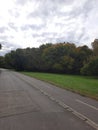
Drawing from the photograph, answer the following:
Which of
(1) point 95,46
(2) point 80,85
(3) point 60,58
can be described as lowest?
(2) point 80,85

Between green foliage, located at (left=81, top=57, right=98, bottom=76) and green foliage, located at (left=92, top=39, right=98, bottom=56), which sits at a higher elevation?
green foliage, located at (left=92, top=39, right=98, bottom=56)

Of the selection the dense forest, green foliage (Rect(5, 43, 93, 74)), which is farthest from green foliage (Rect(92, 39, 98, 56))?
green foliage (Rect(5, 43, 93, 74))

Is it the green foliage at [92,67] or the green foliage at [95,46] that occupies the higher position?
the green foliage at [95,46]

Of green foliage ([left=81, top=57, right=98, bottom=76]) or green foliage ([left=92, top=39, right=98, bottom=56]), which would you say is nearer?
green foliage ([left=81, top=57, right=98, bottom=76])

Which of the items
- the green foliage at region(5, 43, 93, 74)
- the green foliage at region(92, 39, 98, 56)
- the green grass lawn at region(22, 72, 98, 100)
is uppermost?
the green foliage at region(92, 39, 98, 56)

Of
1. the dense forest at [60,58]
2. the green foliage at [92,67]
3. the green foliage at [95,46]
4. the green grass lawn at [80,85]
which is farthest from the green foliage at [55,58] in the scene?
the green grass lawn at [80,85]

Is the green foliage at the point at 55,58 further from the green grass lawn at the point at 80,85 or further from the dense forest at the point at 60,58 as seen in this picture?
the green grass lawn at the point at 80,85

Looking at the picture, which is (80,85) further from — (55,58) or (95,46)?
(55,58)

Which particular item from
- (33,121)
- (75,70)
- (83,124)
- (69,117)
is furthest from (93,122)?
(75,70)

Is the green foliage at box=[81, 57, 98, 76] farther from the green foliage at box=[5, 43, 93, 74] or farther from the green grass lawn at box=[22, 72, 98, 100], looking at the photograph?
the green grass lawn at box=[22, 72, 98, 100]

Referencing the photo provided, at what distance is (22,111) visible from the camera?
9859 mm

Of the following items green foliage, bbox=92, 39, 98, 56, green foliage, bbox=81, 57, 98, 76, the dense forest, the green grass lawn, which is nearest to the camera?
the green grass lawn

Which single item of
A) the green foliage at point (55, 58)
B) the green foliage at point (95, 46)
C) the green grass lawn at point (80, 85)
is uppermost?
the green foliage at point (95, 46)

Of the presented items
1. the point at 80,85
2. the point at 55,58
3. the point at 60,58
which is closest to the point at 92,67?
the point at 60,58
